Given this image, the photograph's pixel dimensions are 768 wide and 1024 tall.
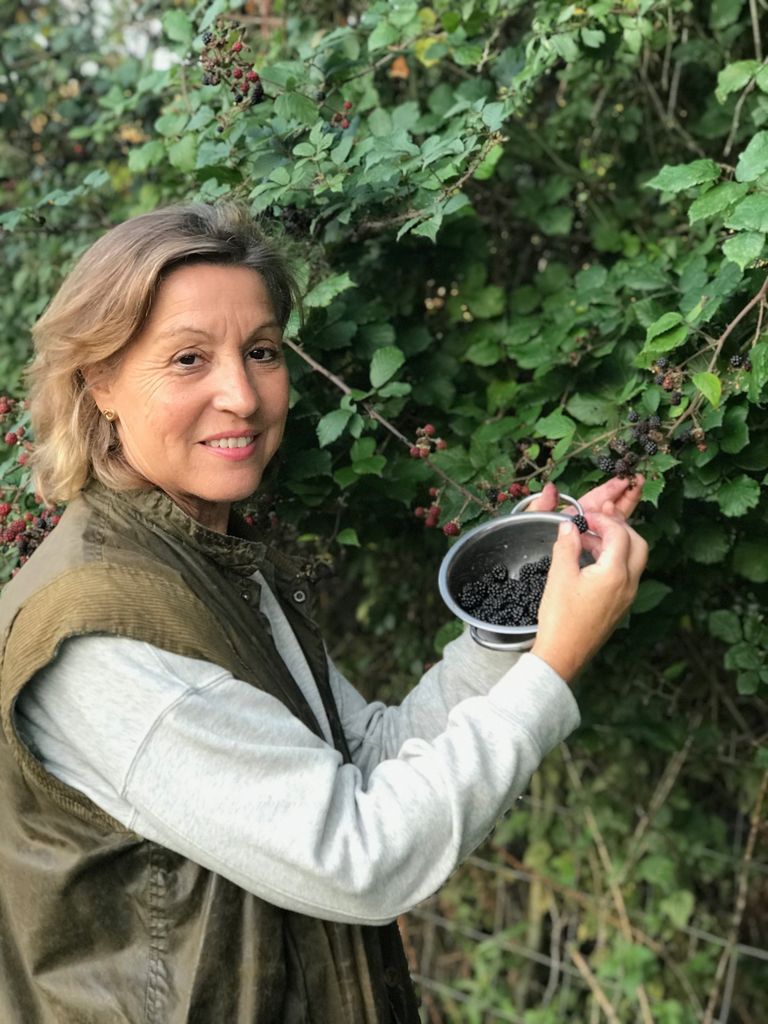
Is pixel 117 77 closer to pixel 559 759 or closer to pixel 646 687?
pixel 646 687

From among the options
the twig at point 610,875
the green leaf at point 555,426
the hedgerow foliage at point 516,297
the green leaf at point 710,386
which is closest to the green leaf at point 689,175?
the hedgerow foliage at point 516,297

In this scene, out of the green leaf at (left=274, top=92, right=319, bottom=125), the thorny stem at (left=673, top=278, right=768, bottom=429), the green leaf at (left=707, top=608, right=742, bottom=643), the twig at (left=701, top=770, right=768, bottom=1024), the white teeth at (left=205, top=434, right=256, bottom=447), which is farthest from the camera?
the twig at (left=701, top=770, right=768, bottom=1024)

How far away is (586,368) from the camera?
2191 millimetres

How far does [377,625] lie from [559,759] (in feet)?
2.59

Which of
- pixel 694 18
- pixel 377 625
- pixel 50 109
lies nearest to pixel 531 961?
pixel 377 625

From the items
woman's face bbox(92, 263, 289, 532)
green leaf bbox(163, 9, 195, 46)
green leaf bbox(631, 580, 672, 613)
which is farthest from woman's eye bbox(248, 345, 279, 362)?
green leaf bbox(163, 9, 195, 46)

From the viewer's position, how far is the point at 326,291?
2.00m

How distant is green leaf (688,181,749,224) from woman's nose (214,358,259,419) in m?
0.75

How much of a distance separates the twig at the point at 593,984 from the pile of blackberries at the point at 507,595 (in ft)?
7.01

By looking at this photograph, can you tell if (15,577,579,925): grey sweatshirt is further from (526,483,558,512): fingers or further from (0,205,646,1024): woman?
(526,483,558,512): fingers

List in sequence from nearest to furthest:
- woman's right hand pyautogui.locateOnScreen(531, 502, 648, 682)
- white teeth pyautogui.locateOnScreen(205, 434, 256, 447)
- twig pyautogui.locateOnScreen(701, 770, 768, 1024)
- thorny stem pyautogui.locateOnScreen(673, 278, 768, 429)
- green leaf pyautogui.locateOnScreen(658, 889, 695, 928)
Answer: woman's right hand pyautogui.locateOnScreen(531, 502, 648, 682), white teeth pyautogui.locateOnScreen(205, 434, 256, 447), thorny stem pyautogui.locateOnScreen(673, 278, 768, 429), twig pyautogui.locateOnScreen(701, 770, 768, 1024), green leaf pyautogui.locateOnScreen(658, 889, 695, 928)

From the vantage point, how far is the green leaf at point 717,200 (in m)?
1.73

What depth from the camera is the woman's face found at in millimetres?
1447

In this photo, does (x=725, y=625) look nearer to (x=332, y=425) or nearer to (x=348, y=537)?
(x=348, y=537)
